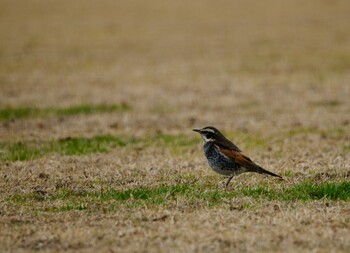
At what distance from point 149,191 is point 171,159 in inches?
120

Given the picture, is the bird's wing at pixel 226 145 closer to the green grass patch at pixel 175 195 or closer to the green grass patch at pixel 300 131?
the green grass patch at pixel 175 195

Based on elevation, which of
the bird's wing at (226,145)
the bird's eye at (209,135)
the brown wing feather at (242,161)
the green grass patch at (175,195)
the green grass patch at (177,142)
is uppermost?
the bird's eye at (209,135)

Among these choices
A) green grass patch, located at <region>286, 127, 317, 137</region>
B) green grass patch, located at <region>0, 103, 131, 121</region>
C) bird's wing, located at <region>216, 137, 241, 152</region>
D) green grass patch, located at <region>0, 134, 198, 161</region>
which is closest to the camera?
bird's wing, located at <region>216, 137, 241, 152</region>

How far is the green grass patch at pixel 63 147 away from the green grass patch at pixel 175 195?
3361 millimetres

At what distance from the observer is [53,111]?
2017cm

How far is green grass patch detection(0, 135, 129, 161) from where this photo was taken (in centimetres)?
1368

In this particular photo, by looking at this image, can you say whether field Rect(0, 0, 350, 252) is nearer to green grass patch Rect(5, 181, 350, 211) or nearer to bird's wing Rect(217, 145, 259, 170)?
green grass patch Rect(5, 181, 350, 211)

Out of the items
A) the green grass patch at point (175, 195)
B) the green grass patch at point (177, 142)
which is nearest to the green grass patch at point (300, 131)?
the green grass patch at point (177, 142)

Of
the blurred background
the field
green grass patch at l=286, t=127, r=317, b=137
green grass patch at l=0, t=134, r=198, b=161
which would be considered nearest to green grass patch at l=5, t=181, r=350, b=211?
the field

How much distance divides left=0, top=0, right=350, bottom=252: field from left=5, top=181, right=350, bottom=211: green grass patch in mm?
27

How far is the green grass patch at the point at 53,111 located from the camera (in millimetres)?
19703

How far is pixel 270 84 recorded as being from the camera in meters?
26.0

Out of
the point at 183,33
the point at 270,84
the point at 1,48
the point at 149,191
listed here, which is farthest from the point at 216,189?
the point at 183,33

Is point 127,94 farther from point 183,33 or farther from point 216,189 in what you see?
point 183,33
